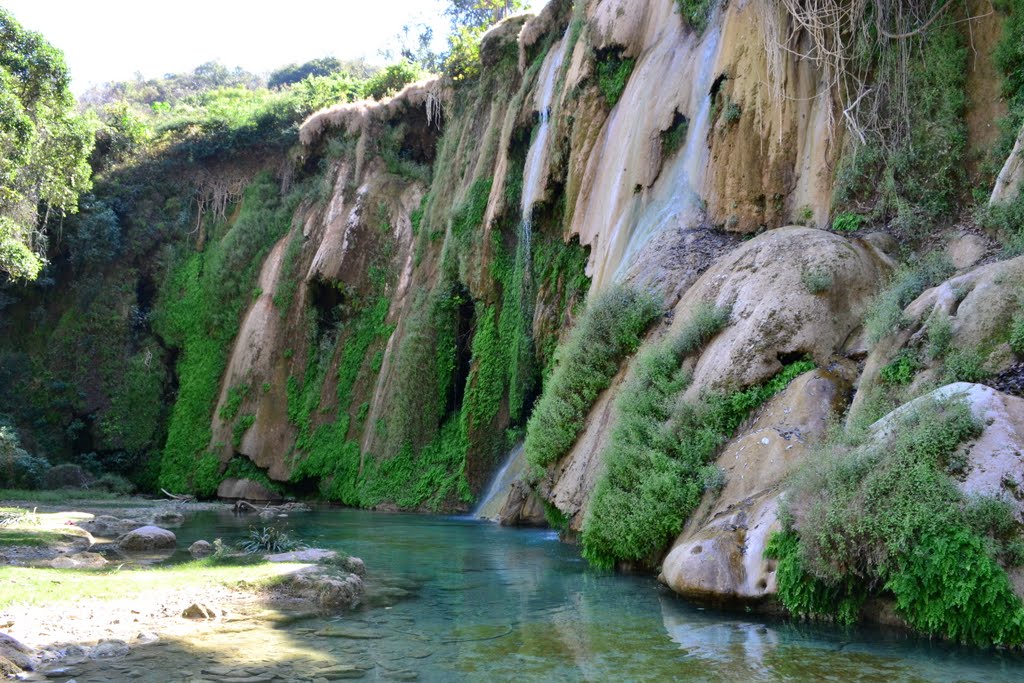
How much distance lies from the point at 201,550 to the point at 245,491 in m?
17.5

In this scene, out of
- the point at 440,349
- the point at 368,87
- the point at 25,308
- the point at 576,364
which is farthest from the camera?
the point at 368,87

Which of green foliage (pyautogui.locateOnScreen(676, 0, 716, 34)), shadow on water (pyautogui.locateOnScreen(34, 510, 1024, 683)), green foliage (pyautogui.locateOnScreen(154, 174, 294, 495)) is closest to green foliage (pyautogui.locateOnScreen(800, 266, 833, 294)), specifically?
shadow on water (pyautogui.locateOnScreen(34, 510, 1024, 683))

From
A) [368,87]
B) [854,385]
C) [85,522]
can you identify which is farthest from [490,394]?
[368,87]

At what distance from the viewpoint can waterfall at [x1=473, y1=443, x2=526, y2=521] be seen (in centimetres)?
2008

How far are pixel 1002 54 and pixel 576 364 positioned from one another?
312 inches

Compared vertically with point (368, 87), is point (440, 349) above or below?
below

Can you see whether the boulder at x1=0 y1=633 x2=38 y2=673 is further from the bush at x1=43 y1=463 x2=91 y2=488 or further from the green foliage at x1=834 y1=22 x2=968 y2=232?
the bush at x1=43 y1=463 x2=91 y2=488

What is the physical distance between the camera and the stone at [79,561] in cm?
1112

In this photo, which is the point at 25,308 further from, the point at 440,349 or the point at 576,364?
the point at 576,364

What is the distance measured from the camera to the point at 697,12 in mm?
17828

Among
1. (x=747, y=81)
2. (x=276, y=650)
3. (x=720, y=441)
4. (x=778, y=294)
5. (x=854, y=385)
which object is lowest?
(x=276, y=650)

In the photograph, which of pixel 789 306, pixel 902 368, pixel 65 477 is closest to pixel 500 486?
pixel 789 306

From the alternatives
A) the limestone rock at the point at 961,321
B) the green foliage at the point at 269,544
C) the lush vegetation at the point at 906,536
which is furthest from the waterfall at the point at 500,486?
the lush vegetation at the point at 906,536

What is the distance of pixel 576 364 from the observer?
1467 cm
